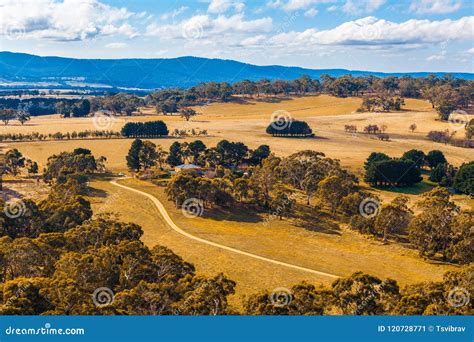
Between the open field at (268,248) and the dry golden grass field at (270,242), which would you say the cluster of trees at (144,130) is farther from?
the open field at (268,248)

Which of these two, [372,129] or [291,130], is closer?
[291,130]

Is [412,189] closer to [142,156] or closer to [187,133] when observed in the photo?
[142,156]

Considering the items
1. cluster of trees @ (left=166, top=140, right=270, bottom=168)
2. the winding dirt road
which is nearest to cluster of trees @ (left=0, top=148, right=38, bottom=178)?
the winding dirt road

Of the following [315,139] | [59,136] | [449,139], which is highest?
[449,139]

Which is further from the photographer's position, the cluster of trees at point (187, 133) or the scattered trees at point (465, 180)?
the cluster of trees at point (187, 133)

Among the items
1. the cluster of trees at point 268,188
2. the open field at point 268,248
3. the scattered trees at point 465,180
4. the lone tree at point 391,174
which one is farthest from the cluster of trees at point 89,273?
the scattered trees at point 465,180

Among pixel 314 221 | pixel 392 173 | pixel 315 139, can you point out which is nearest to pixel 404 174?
pixel 392 173

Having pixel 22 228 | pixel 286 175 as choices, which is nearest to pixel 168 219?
pixel 22 228

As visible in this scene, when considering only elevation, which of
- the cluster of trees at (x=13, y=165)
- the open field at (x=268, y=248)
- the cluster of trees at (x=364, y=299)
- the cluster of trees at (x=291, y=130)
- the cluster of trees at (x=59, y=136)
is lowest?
the open field at (x=268, y=248)
